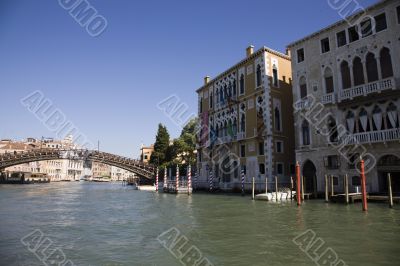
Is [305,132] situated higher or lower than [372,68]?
lower

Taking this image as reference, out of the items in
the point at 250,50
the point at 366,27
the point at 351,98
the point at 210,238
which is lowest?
the point at 210,238

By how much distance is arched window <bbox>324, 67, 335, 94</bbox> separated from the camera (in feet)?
63.8

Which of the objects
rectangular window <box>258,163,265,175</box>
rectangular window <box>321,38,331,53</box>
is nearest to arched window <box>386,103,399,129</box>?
rectangular window <box>321,38,331,53</box>

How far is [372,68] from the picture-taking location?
17406 millimetres

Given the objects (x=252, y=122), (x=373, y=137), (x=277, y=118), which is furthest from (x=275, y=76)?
(x=373, y=137)

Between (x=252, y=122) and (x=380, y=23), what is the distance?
35.7 feet

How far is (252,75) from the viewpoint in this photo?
83.7 feet

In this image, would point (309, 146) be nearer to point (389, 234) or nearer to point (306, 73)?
point (306, 73)

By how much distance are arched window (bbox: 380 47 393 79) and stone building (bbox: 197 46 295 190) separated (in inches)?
319

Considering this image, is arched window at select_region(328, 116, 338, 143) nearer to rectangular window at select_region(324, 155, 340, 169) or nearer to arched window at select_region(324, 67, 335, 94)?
rectangular window at select_region(324, 155, 340, 169)

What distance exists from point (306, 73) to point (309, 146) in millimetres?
4705

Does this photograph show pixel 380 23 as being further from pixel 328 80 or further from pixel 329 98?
pixel 329 98

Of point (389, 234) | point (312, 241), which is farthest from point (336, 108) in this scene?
point (312, 241)

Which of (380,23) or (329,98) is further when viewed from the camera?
(329,98)
